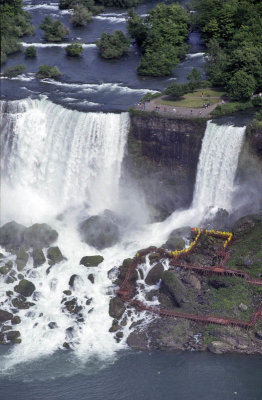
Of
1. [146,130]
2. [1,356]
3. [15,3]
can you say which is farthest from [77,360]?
[15,3]

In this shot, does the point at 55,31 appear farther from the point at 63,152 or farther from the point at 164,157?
the point at 164,157

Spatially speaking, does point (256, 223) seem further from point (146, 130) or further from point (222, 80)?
point (222, 80)

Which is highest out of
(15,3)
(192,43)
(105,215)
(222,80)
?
(15,3)

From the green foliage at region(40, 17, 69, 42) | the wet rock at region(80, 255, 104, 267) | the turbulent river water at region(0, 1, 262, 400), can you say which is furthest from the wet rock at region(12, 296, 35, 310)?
the green foliage at region(40, 17, 69, 42)

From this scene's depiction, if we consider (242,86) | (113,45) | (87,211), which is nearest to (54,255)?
(87,211)

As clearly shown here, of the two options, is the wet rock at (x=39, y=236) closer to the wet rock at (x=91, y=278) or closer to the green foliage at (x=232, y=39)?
the wet rock at (x=91, y=278)

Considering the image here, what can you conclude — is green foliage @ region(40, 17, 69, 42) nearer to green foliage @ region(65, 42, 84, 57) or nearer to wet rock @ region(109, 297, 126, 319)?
green foliage @ region(65, 42, 84, 57)
